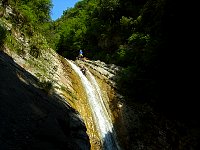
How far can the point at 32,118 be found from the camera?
10211 mm

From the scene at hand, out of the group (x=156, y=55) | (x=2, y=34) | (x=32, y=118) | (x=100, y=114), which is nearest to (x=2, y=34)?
(x=2, y=34)

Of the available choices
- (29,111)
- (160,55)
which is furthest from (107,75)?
(29,111)

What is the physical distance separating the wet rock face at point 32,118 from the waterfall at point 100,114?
4.49 m

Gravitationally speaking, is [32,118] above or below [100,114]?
below

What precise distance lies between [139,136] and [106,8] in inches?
855

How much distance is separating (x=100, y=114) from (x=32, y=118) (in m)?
9.63

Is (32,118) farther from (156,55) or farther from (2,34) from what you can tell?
(156,55)

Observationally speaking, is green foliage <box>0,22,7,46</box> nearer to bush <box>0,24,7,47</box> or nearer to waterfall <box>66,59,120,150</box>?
bush <box>0,24,7,47</box>

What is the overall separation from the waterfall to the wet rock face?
14.7 ft

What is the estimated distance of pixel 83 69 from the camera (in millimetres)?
24234

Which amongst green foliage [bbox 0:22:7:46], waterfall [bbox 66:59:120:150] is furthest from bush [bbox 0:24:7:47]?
waterfall [bbox 66:59:120:150]

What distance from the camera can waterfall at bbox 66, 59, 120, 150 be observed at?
18.3 m

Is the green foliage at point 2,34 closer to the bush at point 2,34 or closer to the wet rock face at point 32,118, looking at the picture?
the bush at point 2,34

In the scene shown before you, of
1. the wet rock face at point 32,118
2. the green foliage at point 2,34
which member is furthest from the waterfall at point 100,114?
the green foliage at point 2,34
